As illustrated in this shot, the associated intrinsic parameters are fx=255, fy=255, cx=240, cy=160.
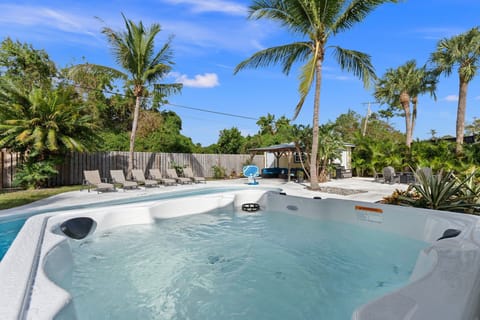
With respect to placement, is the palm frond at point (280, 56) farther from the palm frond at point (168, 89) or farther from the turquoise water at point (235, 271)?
the turquoise water at point (235, 271)

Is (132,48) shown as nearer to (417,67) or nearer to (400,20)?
(400,20)

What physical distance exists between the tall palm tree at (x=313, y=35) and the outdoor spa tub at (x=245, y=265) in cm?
544

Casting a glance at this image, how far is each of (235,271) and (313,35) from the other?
950 cm

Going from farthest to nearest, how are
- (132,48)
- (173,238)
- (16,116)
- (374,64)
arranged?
(132,48) < (374,64) < (16,116) < (173,238)

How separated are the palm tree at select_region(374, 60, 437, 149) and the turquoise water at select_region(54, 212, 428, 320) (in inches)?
684

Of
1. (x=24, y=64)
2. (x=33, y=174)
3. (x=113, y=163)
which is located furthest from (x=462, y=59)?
(x=24, y=64)

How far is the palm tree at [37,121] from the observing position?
9.48m

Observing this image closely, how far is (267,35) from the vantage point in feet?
43.9

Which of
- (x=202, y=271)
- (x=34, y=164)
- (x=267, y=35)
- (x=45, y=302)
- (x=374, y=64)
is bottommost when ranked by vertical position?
(x=202, y=271)

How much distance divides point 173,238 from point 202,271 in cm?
163

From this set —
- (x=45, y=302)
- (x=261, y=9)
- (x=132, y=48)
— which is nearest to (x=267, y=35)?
(x=261, y=9)

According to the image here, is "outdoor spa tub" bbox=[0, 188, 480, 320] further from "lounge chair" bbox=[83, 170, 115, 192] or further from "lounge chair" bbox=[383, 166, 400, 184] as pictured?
"lounge chair" bbox=[383, 166, 400, 184]

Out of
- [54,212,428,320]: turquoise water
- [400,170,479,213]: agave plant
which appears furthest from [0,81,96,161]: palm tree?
[400,170,479,213]: agave plant

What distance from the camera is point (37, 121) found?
9.81m
